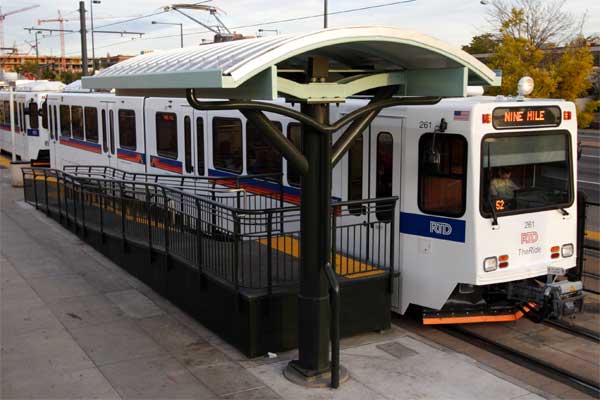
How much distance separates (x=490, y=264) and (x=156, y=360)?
149 inches

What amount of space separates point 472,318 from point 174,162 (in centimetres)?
776

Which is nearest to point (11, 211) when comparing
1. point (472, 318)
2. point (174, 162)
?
point (174, 162)

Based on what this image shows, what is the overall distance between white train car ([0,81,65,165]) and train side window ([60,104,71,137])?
198 centimetres

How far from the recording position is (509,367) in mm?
7402

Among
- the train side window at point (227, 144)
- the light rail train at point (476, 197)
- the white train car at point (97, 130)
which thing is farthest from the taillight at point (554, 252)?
the white train car at point (97, 130)

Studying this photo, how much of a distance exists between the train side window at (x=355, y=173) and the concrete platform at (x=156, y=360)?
176 centimetres

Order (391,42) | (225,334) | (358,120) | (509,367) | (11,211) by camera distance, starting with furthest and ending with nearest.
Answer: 1. (11,211)
2. (225,334)
3. (509,367)
4. (358,120)
5. (391,42)

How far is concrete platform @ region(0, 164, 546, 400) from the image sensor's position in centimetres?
662

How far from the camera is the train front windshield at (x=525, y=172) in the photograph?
7793 millimetres

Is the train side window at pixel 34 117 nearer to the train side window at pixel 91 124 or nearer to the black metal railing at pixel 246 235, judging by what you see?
the train side window at pixel 91 124

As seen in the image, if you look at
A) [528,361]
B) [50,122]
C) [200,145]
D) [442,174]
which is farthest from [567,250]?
[50,122]

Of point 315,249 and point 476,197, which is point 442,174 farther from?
point 315,249

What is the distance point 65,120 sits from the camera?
2145 centimetres

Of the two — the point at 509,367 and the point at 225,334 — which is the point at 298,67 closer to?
Answer: the point at 225,334
